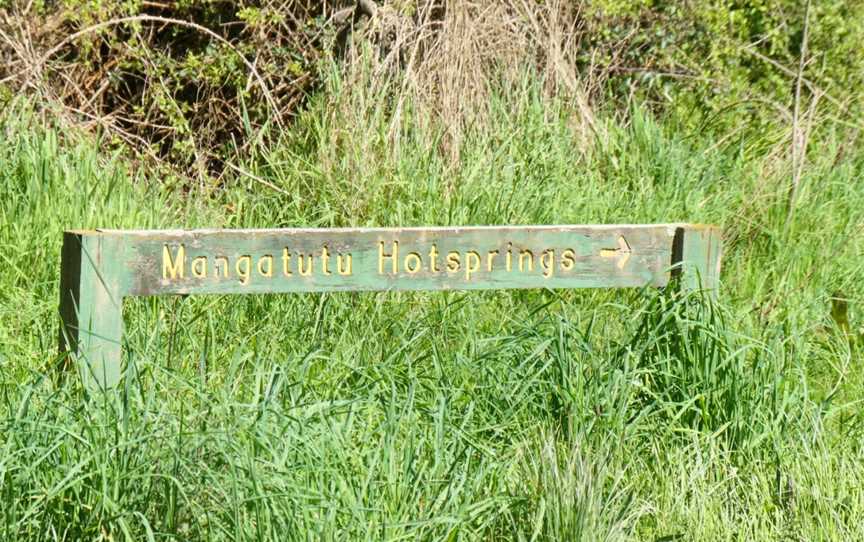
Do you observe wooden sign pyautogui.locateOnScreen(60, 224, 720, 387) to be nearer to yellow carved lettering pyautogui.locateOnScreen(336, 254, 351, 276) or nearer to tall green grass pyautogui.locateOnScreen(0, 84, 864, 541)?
yellow carved lettering pyautogui.locateOnScreen(336, 254, 351, 276)

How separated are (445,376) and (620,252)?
696mm

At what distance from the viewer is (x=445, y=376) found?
4289 mm

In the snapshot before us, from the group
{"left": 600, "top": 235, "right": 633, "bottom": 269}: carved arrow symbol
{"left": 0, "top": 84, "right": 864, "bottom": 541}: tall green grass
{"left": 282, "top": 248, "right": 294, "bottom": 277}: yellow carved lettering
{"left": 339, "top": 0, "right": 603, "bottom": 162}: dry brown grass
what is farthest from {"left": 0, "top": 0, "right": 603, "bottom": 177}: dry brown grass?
{"left": 282, "top": 248, "right": 294, "bottom": 277}: yellow carved lettering

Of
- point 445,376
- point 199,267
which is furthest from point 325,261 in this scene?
point 445,376

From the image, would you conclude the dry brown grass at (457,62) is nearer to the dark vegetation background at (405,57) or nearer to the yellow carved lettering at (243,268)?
the dark vegetation background at (405,57)

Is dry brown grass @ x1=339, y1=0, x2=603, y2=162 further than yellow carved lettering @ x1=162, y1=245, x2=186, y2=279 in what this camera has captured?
Yes

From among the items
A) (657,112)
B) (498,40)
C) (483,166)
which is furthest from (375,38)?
(657,112)

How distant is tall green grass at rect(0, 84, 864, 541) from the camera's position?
3330 millimetres

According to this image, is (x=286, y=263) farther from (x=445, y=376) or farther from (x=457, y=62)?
(x=457, y=62)

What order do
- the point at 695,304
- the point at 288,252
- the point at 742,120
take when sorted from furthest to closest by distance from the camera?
the point at 742,120
the point at 695,304
the point at 288,252

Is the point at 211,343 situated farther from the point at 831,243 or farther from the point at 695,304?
the point at 831,243

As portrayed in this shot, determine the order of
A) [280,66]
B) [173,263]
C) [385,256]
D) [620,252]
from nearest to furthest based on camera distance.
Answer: [173,263] → [385,256] → [620,252] → [280,66]

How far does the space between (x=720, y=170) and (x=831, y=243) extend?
2.83ft

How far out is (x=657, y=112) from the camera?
26.3 feet
